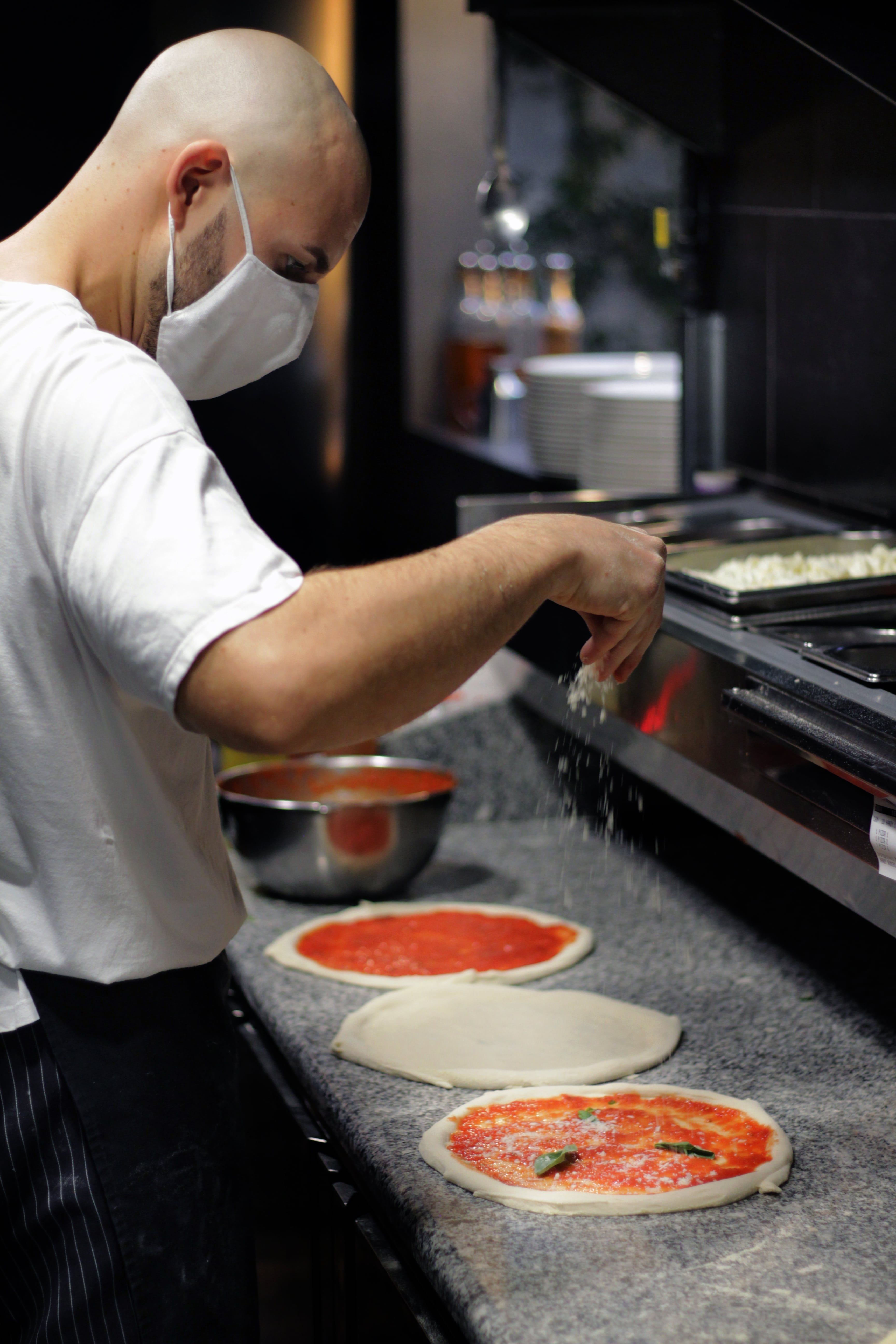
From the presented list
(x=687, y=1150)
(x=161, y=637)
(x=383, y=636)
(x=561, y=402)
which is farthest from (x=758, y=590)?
(x=561, y=402)

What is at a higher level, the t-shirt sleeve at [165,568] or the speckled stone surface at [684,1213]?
the t-shirt sleeve at [165,568]

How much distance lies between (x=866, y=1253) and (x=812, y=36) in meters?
1.18

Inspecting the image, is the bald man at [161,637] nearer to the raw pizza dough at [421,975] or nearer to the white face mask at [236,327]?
the white face mask at [236,327]

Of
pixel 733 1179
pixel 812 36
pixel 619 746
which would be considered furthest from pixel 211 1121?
pixel 812 36

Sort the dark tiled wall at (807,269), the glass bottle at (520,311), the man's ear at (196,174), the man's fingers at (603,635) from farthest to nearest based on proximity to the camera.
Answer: the glass bottle at (520,311) < the dark tiled wall at (807,269) < the man's fingers at (603,635) < the man's ear at (196,174)

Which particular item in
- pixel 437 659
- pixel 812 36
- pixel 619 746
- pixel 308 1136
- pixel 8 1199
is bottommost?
pixel 308 1136

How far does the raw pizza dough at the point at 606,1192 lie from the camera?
1.18 meters

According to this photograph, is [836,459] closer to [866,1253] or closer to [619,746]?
[619,746]

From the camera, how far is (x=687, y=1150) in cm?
126

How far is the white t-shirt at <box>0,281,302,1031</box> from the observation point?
32.8 inches

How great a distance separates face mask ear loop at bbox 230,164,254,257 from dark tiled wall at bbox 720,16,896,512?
1.25 metres

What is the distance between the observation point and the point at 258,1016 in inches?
65.4

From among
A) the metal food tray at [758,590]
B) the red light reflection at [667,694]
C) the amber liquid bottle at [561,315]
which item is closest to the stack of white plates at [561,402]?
the amber liquid bottle at [561,315]

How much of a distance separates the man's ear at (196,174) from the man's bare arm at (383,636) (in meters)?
0.31
